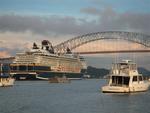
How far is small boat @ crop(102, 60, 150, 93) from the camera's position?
81.3m

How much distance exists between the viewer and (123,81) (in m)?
82.1

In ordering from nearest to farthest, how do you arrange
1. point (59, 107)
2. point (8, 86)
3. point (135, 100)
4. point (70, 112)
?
1. point (70, 112)
2. point (59, 107)
3. point (135, 100)
4. point (8, 86)

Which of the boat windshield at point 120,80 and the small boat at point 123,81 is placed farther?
the boat windshield at point 120,80

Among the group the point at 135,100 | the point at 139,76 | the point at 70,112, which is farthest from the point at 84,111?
the point at 139,76

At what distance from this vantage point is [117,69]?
84875mm

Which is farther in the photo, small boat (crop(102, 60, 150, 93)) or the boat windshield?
the boat windshield

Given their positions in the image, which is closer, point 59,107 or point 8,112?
point 8,112

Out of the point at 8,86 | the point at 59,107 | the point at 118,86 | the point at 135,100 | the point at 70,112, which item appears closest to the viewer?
the point at 70,112

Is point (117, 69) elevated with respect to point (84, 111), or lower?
elevated

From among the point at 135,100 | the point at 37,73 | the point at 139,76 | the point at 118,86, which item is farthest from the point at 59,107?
the point at 37,73

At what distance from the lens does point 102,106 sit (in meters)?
62.3

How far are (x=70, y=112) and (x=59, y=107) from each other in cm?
626

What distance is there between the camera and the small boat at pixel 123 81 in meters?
81.3

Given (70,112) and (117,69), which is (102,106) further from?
(117,69)
